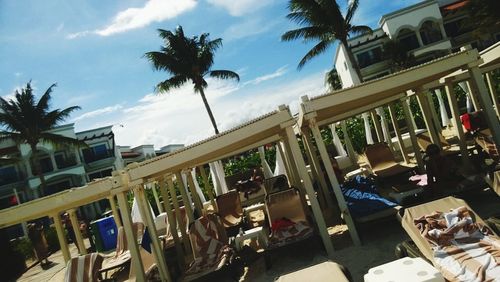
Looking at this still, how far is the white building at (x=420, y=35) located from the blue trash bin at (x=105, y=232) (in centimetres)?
2930

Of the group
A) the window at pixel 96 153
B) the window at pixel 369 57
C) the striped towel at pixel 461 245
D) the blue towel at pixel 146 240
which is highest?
the window at pixel 369 57

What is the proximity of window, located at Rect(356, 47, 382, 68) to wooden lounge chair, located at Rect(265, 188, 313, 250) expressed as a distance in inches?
1279

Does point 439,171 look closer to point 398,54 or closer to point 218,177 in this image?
point 218,177

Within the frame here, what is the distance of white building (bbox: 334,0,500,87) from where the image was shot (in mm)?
35094

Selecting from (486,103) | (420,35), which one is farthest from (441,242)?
(420,35)

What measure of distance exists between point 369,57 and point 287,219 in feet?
112

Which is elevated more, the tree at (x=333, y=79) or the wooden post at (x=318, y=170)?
the tree at (x=333, y=79)

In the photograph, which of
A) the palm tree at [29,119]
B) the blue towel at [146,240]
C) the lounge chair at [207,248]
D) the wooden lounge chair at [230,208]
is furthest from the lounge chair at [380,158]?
the palm tree at [29,119]

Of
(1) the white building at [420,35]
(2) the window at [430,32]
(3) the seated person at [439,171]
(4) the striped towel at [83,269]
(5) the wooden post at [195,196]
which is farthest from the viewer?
(2) the window at [430,32]

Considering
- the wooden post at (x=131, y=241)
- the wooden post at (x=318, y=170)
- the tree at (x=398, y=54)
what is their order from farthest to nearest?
the tree at (x=398, y=54) < the wooden post at (x=318, y=170) < the wooden post at (x=131, y=241)

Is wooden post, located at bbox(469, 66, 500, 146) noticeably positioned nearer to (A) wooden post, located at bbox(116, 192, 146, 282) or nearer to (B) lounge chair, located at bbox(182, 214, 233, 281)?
(B) lounge chair, located at bbox(182, 214, 233, 281)

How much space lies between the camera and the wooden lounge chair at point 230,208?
11.7 m

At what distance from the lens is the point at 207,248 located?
7.96 m

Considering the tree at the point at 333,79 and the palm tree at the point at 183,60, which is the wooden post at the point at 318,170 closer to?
the palm tree at the point at 183,60
